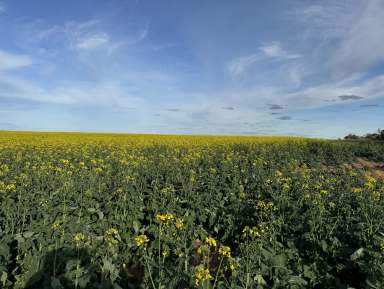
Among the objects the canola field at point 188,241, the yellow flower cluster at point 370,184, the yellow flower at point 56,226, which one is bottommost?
the canola field at point 188,241

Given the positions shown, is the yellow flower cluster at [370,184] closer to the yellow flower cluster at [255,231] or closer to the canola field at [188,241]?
the canola field at [188,241]

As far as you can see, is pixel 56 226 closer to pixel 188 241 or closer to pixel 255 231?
pixel 188 241

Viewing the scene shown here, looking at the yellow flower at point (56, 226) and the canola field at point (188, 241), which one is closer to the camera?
the canola field at point (188, 241)

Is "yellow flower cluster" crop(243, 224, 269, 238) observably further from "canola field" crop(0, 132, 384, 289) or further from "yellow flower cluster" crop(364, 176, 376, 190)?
"yellow flower cluster" crop(364, 176, 376, 190)

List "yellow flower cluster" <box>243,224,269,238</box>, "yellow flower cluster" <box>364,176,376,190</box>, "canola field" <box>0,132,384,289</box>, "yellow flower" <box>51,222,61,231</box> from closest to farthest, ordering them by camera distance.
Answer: "canola field" <box>0,132,384,289</box>
"yellow flower cluster" <box>243,224,269,238</box>
"yellow flower" <box>51,222,61,231</box>
"yellow flower cluster" <box>364,176,376,190</box>

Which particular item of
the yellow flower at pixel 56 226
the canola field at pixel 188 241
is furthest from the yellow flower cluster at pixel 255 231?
the yellow flower at pixel 56 226

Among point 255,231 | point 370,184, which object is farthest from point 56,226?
point 370,184

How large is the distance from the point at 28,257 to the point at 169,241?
194 cm

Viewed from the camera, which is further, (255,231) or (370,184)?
(370,184)

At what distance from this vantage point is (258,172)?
1069 cm

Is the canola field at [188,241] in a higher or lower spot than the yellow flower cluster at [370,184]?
lower

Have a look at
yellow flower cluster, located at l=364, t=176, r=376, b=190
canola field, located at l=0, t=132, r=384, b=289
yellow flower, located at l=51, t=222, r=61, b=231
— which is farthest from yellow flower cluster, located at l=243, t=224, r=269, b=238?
yellow flower cluster, located at l=364, t=176, r=376, b=190

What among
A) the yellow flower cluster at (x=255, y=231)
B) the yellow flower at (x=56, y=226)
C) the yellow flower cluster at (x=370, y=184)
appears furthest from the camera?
the yellow flower cluster at (x=370, y=184)

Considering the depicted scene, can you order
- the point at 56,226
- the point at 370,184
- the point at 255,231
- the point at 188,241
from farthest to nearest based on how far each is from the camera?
1. the point at 370,184
2. the point at 188,241
3. the point at 56,226
4. the point at 255,231
